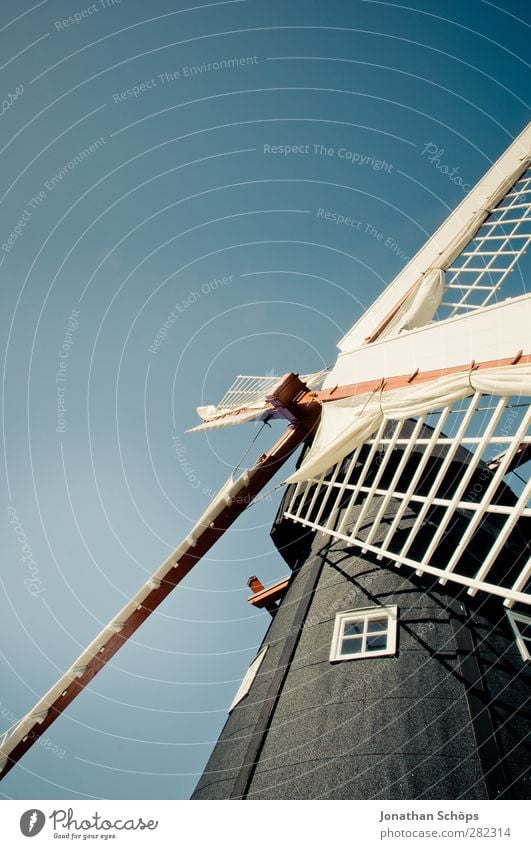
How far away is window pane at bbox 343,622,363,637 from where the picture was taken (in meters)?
4.80

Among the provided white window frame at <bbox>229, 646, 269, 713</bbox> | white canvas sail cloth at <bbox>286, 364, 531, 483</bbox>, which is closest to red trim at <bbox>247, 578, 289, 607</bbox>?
white window frame at <bbox>229, 646, 269, 713</bbox>

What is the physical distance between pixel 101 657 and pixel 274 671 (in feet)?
9.79

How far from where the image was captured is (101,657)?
6660 millimetres

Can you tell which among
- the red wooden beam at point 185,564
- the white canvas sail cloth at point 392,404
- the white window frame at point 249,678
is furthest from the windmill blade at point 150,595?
the white window frame at point 249,678

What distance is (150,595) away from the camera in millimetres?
6836

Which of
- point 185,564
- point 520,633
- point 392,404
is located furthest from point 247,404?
point 520,633

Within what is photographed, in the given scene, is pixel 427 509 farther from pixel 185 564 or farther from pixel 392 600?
pixel 185 564

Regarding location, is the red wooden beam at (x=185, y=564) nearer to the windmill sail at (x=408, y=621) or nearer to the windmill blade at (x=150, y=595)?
the windmill blade at (x=150, y=595)

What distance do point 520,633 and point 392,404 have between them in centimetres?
267

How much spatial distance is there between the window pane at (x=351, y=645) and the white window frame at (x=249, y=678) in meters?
1.59

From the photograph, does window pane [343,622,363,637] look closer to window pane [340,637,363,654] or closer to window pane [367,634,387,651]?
window pane [340,637,363,654]
